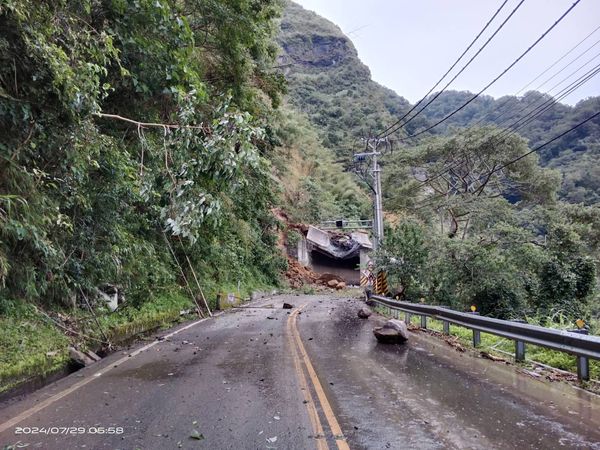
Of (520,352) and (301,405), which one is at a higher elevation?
(520,352)

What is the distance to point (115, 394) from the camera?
20.0 feet

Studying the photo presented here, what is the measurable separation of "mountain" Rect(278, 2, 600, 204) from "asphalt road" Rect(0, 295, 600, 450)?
19.2 metres

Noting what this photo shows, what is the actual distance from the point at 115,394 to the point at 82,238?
390 cm

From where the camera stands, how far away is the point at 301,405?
221 inches

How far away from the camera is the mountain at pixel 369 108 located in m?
42.1

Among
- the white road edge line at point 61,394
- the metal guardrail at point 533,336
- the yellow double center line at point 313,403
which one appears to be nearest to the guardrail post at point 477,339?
the metal guardrail at point 533,336

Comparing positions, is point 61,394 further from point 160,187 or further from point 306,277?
point 306,277

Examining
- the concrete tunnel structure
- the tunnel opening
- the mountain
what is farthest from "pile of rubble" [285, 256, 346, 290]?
the mountain

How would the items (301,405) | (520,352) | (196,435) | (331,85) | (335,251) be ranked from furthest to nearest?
(331,85)
(335,251)
(520,352)
(301,405)
(196,435)

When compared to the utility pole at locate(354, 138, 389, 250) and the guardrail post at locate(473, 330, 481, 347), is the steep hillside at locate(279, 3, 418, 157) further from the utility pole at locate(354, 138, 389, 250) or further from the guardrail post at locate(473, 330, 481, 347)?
the guardrail post at locate(473, 330, 481, 347)

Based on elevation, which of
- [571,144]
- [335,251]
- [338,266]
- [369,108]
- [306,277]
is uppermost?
[369,108]

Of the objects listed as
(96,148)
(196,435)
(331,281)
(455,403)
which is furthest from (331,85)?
(196,435)

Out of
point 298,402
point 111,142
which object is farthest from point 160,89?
point 298,402

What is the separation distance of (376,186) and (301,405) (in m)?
21.5
